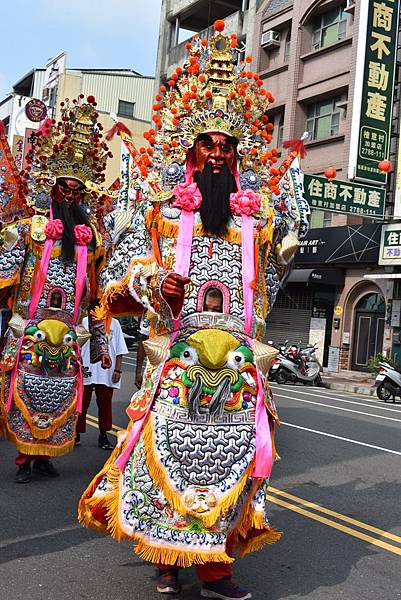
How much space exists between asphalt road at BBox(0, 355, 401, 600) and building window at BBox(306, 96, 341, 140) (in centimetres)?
1682

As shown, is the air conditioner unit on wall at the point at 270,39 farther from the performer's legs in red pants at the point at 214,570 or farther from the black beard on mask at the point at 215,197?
the performer's legs in red pants at the point at 214,570

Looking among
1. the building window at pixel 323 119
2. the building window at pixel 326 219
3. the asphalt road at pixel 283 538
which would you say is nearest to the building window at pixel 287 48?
the building window at pixel 323 119

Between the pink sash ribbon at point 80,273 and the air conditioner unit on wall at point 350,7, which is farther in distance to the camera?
the air conditioner unit on wall at point 350,7

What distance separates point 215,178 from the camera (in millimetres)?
3635

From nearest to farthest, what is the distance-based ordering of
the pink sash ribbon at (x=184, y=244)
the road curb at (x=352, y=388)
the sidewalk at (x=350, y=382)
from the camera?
the pink sash ribbon at (x=184, y=244) < the road curb at (x=352, y=388) < the sidewalk at (x=350, y=382)

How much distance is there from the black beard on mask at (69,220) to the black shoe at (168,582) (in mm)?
2824

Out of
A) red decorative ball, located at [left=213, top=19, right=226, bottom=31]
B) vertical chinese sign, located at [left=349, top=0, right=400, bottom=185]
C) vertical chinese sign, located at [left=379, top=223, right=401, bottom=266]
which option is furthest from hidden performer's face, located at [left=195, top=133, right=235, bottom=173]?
vertical chinese sign, located at [left=379, top=223, right=401, bottom=266]

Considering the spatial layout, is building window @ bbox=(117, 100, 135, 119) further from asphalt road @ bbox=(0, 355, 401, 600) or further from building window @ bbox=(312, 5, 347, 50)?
asphalt road @ bbox=(0, 355, 401, 600)

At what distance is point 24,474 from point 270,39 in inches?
904

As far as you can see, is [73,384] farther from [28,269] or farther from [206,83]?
[206,83]

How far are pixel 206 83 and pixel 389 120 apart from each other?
52.7 ft

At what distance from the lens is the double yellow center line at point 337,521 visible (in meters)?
4.73

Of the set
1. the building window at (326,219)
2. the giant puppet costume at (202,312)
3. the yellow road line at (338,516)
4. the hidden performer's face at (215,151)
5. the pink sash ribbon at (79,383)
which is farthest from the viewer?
the building window at (326,219)

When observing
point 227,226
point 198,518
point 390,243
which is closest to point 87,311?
point 227,226
